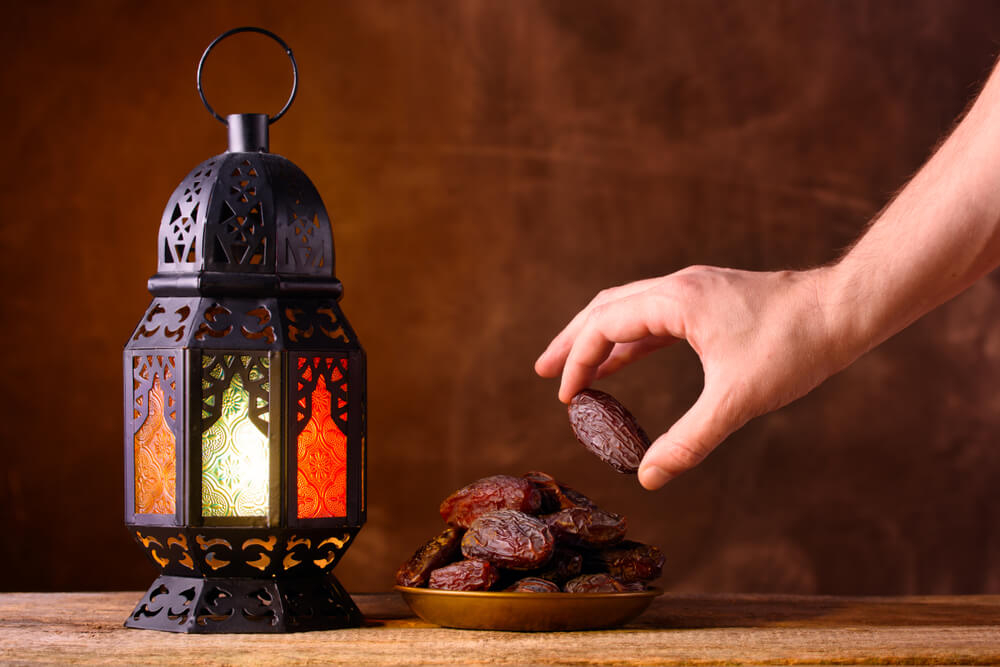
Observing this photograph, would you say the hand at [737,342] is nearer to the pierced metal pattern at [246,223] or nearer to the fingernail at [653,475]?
the fingernail at [653,475]

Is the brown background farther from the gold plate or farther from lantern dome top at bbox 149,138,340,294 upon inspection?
the gold plate

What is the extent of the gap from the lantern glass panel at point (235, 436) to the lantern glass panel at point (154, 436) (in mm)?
36

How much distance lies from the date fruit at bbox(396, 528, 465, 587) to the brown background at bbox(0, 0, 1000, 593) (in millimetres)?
1609

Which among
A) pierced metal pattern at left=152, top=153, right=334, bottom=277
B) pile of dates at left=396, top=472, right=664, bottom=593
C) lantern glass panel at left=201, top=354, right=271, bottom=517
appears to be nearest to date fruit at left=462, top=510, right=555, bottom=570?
pile of dates at left=396, top=472, right=664, bottom=593

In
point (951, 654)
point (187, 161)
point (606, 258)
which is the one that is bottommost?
point (951, 654)

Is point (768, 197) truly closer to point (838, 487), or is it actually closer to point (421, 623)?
point (838, 487)

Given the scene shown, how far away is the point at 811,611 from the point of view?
142 centimetres

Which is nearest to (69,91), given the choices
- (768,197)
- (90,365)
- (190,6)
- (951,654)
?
(190,6)

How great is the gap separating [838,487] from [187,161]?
1.81 metres

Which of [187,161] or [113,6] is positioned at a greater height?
[113,6]

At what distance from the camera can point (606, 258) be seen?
9.66 ft

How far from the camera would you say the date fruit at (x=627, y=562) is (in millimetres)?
1246

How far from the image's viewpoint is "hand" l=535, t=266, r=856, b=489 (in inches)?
43.9

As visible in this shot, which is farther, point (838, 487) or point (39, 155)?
point (838, 487)
